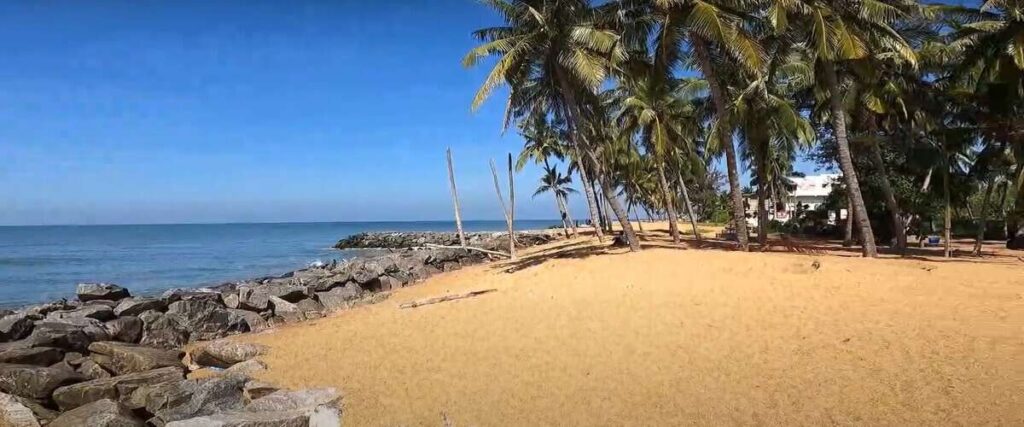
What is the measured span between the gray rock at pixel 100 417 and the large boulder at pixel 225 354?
251 cm

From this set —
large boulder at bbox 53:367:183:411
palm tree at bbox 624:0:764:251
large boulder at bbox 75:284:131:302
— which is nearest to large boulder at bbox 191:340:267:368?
large boulder at bbox 53:367:183:411

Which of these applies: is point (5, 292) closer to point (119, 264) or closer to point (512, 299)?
point (119, 264)

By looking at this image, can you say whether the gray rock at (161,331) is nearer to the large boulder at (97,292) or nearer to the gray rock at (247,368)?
the gray rock at (247,368)

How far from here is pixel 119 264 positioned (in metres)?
38.4

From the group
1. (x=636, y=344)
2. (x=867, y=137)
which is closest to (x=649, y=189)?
(x=867, y=137)

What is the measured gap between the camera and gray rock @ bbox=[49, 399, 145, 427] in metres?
6.04

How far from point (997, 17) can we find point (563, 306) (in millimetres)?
16623

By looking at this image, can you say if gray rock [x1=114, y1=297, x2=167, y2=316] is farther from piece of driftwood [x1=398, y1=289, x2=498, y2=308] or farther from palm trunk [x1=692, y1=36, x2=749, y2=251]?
palm trunk [x1=692, y1=36, x2=749, y2=251]

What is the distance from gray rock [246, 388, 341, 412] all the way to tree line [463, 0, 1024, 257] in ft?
37.7

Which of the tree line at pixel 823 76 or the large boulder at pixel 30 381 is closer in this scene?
the large boulder at pixel 30 381

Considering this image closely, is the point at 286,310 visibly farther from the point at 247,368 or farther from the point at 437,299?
the point at 247,368

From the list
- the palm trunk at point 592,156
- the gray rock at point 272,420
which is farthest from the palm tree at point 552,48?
the gray rock at point 272,420

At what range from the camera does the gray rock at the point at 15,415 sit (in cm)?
635

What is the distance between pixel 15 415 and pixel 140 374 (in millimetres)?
1600
